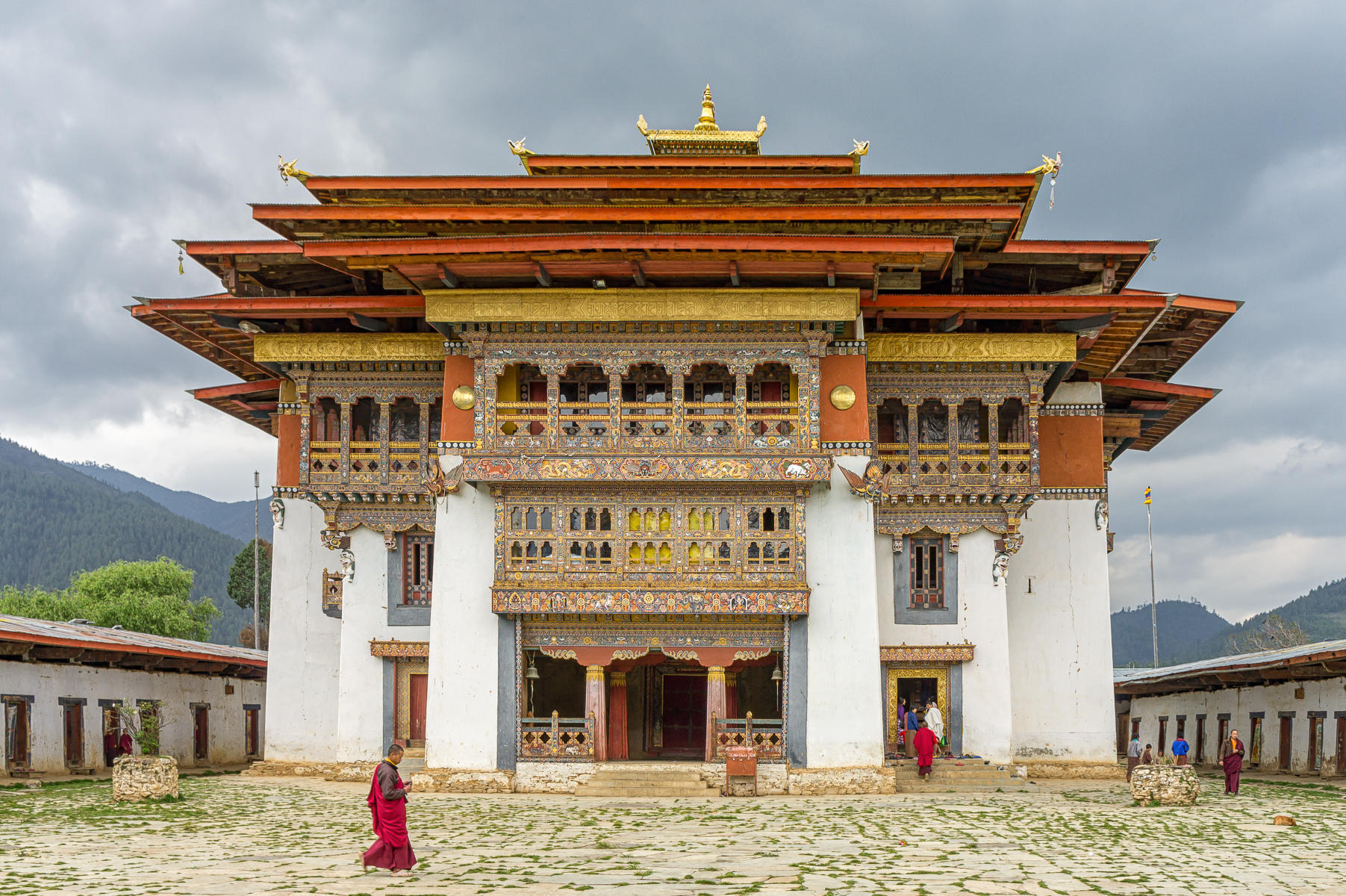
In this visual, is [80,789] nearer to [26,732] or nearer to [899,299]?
[26,732]

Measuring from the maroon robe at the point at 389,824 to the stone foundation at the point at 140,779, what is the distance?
8194 mm

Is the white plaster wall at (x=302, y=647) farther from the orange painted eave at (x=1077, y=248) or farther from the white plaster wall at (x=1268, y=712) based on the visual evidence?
the white plaster wall at (x=1268, y=712)

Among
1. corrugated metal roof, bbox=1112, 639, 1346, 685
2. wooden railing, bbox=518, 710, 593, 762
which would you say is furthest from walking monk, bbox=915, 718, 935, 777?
corrugated metal roof, bbox=1112, 639, 1346, 685

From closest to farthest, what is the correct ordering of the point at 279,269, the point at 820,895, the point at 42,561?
the point at 820,895 → the point at 279,269 → the point at 42,561

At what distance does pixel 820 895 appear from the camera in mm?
Answer: 10961

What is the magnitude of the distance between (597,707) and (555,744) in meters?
0.94

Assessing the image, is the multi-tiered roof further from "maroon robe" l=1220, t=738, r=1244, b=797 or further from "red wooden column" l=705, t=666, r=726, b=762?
"maroon robe" l=1220, t=738, r=1244, b=797

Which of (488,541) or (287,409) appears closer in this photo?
(488,541)

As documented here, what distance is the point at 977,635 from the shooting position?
24609mm

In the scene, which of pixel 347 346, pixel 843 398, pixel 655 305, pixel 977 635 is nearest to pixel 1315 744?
pixel 977 635

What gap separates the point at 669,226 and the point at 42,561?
163 m

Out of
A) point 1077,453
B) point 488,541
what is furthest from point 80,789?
point 1077,453

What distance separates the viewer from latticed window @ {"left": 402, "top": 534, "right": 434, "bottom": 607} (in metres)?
25.8

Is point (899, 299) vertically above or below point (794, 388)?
above
